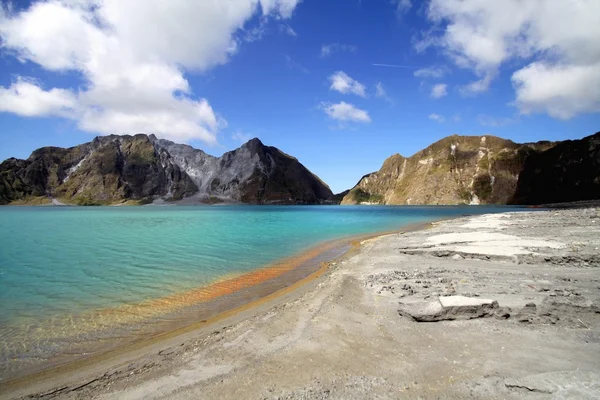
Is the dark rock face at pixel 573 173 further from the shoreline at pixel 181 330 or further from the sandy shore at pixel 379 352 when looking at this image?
the sandy shore at pixel 379 352

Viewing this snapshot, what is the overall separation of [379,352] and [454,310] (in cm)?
303

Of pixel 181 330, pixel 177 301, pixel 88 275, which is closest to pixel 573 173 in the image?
pixel 177 301

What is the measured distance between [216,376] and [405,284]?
8883 mm

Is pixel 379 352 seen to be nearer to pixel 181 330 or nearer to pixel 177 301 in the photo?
pixel 181 330

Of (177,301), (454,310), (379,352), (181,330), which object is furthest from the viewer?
(177,301)

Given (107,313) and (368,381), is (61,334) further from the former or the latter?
(368,381)

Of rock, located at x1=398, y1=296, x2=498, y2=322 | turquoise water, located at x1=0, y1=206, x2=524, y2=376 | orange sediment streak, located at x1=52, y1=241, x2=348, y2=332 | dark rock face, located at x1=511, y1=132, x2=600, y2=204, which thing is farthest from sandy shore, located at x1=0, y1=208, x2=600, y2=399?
dark rock face, located at x1=511, y1=132, x2=600, y2=204

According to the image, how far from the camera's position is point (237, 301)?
1391 cm

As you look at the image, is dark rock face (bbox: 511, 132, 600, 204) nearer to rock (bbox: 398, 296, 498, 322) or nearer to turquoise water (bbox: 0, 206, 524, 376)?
turquoise water (bbox: 0, 206, 524, 376)

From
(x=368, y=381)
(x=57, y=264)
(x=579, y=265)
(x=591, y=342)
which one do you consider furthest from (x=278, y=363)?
(x=57, y=264)

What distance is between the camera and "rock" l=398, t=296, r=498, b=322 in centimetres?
862

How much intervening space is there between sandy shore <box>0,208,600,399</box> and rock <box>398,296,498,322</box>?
0.07 meters

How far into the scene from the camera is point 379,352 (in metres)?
7.15

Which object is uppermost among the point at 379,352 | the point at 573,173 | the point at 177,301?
the point at 573,173
